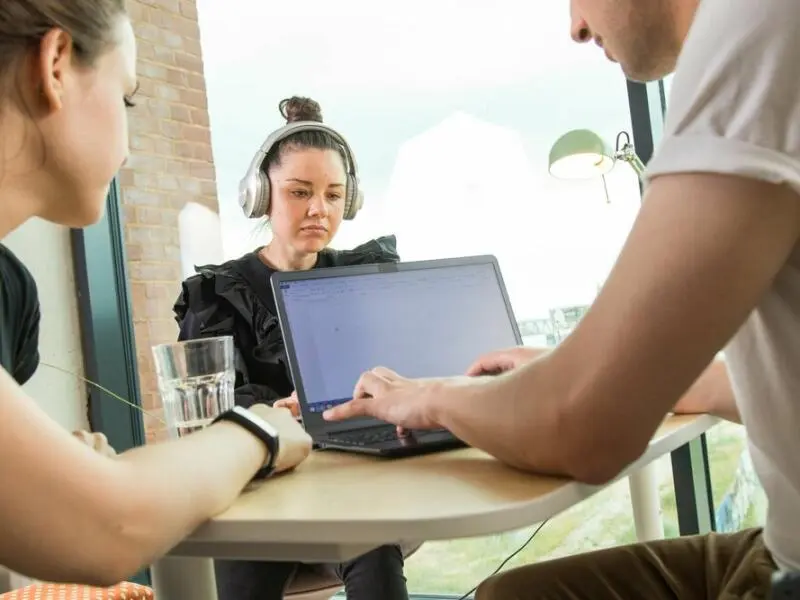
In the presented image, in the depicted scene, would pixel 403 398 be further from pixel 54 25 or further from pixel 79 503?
pixel 54 25

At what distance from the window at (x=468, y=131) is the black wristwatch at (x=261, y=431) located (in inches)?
62.7

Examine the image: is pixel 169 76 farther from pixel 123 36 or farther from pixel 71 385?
pixel 123 36

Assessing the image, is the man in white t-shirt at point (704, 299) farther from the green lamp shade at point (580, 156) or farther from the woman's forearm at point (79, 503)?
the green lamp shade at point (580, 156)

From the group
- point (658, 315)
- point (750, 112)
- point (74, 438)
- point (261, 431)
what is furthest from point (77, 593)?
point (750, 112)

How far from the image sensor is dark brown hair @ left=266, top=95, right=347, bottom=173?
2.03 meters

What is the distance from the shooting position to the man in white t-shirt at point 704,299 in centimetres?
55

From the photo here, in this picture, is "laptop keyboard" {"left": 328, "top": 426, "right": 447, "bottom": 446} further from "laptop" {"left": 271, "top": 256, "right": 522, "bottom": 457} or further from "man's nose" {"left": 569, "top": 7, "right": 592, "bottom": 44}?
"man's nose" {"left": 569, "top": 7, "right": 592, "bottom": 44}

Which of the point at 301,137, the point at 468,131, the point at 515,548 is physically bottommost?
the point at 515,548

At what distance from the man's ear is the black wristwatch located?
1.17 feet

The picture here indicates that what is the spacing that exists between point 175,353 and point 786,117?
76cm

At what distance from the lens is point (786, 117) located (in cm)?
56

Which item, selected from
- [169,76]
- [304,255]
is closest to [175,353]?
[304,255]

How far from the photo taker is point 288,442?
82cm

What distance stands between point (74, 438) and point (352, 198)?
1.61 meters
